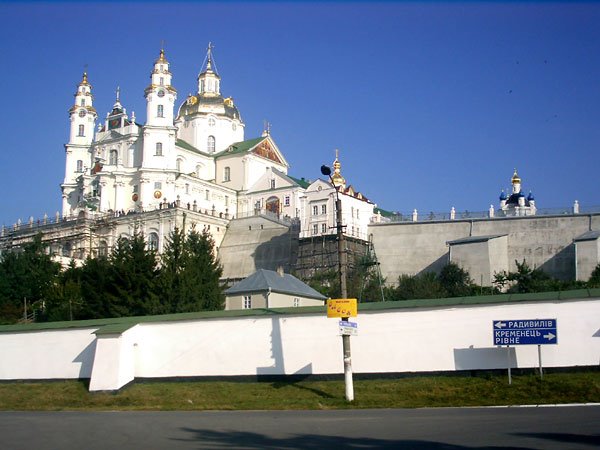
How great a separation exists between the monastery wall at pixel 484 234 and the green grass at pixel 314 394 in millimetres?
40677

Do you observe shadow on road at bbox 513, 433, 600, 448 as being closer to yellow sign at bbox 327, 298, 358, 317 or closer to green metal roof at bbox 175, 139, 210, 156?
yellow sign at bbox 327, 298, 358, 317

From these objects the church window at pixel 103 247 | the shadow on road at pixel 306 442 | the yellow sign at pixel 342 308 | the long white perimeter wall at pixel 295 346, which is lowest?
the shadow on road at pixel 306 442

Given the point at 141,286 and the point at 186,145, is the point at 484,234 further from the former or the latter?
the point at 186,145

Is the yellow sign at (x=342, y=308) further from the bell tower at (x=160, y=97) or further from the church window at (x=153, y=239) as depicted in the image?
the bell tower at (x=160, y=97)

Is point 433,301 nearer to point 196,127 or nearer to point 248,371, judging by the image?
point 248,371

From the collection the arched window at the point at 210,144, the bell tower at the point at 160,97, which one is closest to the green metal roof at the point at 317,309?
the bell tower at the point at 160,97

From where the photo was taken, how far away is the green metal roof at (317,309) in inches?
1011

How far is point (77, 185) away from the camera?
94.4 m

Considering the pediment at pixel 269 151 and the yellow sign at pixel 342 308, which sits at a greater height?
the pediment at pixel 269 151

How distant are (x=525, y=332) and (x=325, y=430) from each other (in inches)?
371

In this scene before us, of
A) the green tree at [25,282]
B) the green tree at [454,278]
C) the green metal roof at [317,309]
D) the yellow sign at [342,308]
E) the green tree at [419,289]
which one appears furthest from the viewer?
the green tree at [454,278]

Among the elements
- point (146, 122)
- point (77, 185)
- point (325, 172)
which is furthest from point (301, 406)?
point (77, 185)

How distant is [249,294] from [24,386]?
1355 centimetres

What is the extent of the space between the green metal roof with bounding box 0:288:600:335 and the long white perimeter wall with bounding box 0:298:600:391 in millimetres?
→ 149
